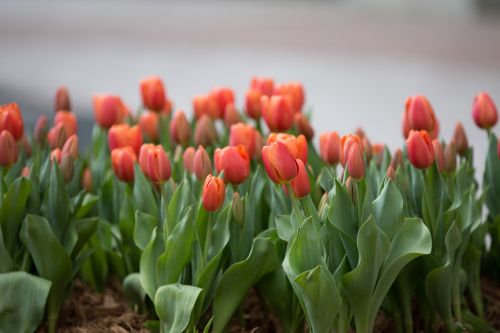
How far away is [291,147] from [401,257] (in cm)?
19

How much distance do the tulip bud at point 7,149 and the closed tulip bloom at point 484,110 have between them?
703 millimetres

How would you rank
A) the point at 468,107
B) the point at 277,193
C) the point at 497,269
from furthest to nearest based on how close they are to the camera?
the point at 468,107 → the point at 497,269 → the point at 277,193

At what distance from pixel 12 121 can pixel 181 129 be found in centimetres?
28

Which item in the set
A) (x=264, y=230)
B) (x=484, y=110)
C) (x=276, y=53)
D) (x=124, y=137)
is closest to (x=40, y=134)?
(x=124, y=137)

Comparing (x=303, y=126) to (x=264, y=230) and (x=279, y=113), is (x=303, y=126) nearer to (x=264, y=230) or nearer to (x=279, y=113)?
(x=279, y=113)


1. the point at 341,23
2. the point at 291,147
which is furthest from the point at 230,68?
the point at 291,147

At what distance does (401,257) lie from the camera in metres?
1.13

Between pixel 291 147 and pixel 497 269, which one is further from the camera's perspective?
pixel 497 269

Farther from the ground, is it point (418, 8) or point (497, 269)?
point (418, 8)

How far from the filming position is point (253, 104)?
62.9 inches

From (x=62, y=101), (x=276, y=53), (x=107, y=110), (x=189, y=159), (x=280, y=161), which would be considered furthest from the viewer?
(x=276, y=53)

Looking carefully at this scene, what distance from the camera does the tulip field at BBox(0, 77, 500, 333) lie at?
3.74ft

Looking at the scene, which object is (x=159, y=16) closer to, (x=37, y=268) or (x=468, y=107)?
(x=468, y=107)

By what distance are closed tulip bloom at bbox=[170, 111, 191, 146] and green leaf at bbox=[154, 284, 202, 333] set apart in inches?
14.6
